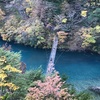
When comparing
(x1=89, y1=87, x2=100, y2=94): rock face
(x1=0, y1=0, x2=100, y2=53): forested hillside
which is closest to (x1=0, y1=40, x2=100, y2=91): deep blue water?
(x1=89, y1=87, x2=100, y2=94): rock face

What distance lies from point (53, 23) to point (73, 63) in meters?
3.74

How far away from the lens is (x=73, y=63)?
1959 centimetres

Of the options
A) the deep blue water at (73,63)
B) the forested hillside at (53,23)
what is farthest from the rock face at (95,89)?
the forested hillside at (53,23)

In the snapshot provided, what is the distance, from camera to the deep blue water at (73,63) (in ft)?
52.0

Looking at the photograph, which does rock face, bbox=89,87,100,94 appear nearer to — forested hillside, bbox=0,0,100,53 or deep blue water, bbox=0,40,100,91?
deep blue water, bbox=0,40,100,91

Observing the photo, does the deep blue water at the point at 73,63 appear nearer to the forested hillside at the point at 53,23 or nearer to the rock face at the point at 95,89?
the rock face at the point at 95,89

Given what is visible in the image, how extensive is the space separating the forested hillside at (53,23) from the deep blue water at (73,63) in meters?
0.93

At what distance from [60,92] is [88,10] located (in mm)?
14287

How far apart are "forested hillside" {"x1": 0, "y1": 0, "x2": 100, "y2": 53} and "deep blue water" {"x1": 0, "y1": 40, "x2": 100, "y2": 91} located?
0.93m

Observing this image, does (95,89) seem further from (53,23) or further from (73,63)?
(53,23)

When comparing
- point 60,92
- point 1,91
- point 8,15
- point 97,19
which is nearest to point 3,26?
point 8,15

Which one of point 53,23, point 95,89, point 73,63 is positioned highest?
point 53,23

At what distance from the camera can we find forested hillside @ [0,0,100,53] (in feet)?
59.7

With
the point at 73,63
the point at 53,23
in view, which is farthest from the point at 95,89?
the point at 53,23
